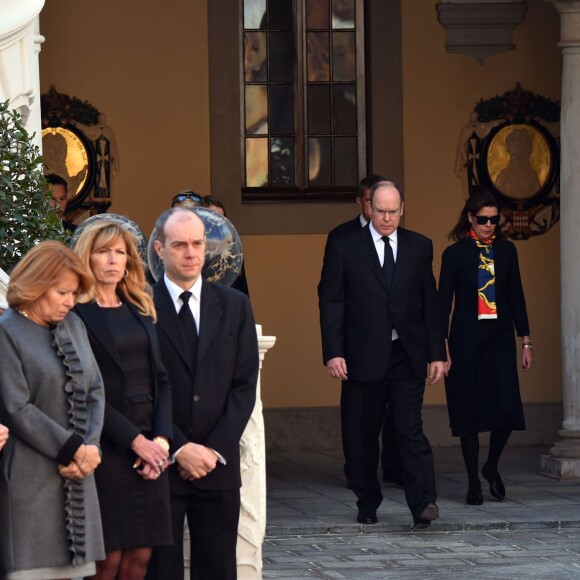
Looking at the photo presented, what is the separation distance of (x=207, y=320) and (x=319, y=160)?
7328 millimetres

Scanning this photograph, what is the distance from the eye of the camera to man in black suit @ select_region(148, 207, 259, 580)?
6438 millimetres

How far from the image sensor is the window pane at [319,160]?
13695 millimetres

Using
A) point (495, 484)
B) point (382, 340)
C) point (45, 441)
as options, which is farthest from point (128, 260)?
point (495, 484)

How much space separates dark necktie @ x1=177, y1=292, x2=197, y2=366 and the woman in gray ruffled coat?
0.55 meters

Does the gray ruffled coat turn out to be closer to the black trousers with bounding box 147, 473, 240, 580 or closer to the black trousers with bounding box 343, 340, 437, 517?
the black trousers with bounding box 147, 473, 240, 580

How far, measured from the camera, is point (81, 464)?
5930 mm

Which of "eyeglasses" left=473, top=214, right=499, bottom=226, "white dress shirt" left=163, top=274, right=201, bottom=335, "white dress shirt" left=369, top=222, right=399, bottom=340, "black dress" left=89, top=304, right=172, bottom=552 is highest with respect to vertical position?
"eyeglasses" left=473, top=214, right=499, bottom=226

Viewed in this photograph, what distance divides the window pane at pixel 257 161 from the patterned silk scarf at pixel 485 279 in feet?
10.4

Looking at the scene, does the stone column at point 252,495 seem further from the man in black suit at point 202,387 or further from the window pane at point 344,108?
the window pane at point 344,108

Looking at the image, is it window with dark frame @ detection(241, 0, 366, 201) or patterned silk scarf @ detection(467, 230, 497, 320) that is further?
window with dark frame @ detection(241, 0, 366, 201)

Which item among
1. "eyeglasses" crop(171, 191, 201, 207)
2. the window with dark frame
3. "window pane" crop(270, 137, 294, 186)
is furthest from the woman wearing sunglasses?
"window pane" crop(270, 137, 294, 186)

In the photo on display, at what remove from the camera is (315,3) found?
13680 millimetres

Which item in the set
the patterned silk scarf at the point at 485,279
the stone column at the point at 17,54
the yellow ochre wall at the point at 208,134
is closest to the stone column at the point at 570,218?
the patterned silk scarf at the point at 485,279

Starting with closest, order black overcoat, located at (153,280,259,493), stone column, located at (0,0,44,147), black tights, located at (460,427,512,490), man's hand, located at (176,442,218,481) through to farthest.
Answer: man's hand, located at (176,442,218,481), black overcoat, located at (153,280,259,493), stone column, located at (0,0,44,147), black tights, located at (460,427,512,490)
